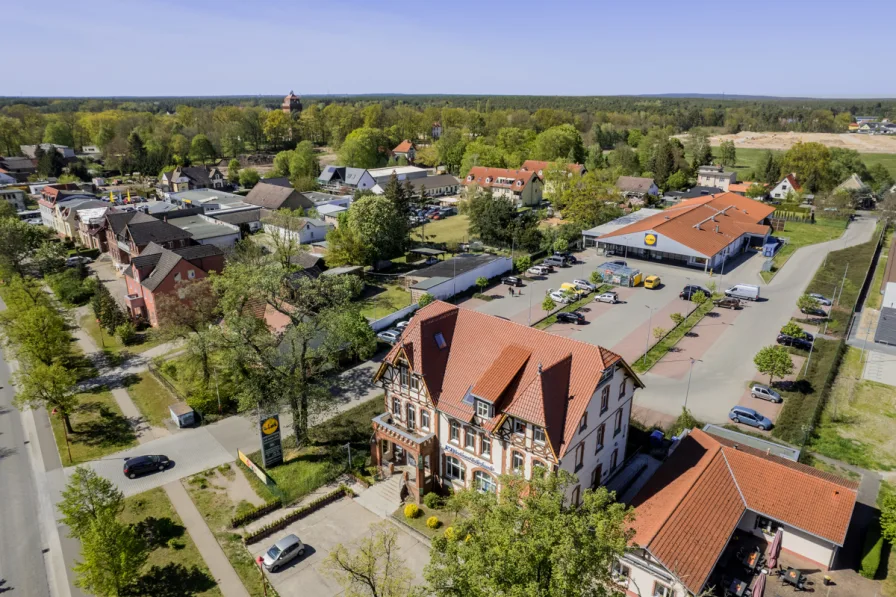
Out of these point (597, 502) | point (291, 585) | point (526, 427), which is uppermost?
point (597, 502)

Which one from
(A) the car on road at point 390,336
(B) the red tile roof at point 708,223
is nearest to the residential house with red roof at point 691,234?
(B) the red tile roof at point 708,223

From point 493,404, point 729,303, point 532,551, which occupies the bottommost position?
point 729,303

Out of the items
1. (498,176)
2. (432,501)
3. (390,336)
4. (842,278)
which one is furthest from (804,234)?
(432,501)

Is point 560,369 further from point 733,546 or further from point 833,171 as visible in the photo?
point 833,171

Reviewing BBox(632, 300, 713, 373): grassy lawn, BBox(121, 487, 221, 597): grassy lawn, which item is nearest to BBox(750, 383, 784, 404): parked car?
BBox(632, 300, 713, 373): grassy lawn

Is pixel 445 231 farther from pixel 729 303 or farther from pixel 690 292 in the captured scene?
pixel 729 303

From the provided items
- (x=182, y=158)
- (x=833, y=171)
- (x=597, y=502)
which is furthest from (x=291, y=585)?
(x=182, y=158)

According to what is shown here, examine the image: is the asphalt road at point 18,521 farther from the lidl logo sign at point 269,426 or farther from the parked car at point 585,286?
the parked car at point 585,286
